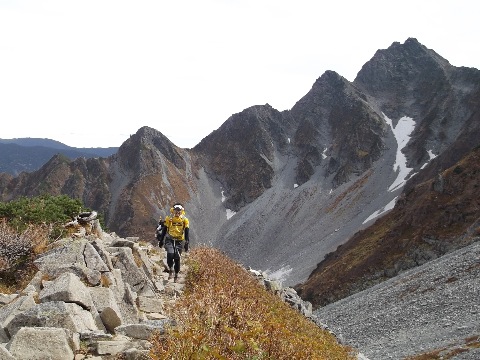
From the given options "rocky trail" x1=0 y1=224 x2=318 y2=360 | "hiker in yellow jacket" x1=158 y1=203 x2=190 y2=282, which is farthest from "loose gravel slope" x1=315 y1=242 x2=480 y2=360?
"rocky trail" x1=0 y1=224 x2=318 y2=360

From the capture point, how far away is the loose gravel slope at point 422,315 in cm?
2934

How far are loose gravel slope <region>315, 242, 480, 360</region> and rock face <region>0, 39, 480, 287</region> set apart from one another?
66315 mm

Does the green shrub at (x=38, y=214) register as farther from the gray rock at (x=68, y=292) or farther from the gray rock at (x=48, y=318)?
the gray rock at (x=48, y=318)

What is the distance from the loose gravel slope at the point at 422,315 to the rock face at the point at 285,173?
2611 inches

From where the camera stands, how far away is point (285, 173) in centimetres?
17988

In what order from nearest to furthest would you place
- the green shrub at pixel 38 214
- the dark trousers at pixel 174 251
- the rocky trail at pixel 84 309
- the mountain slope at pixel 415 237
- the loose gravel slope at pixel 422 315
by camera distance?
the rocky trail at pixel 84 309 < the dark trousers at pixel 174 251 < the green shrub at pixel 38 214 < the loose gravel slope at pixel 422 315 < the mountain slope at pixel 415 237

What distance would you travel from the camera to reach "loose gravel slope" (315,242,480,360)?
29344 millimetres

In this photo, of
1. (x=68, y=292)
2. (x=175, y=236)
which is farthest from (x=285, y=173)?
(x=68, y=292)

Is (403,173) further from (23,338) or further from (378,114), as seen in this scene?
(23,338)

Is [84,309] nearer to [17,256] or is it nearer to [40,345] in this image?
[40,345]

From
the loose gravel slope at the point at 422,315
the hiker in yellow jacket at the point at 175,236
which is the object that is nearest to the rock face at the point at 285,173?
the loose gravel slope at the point at 422,315

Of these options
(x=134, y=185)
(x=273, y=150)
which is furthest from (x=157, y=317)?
(x=273, y=150)

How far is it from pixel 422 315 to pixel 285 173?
143m

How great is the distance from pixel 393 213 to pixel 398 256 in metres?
26.0
